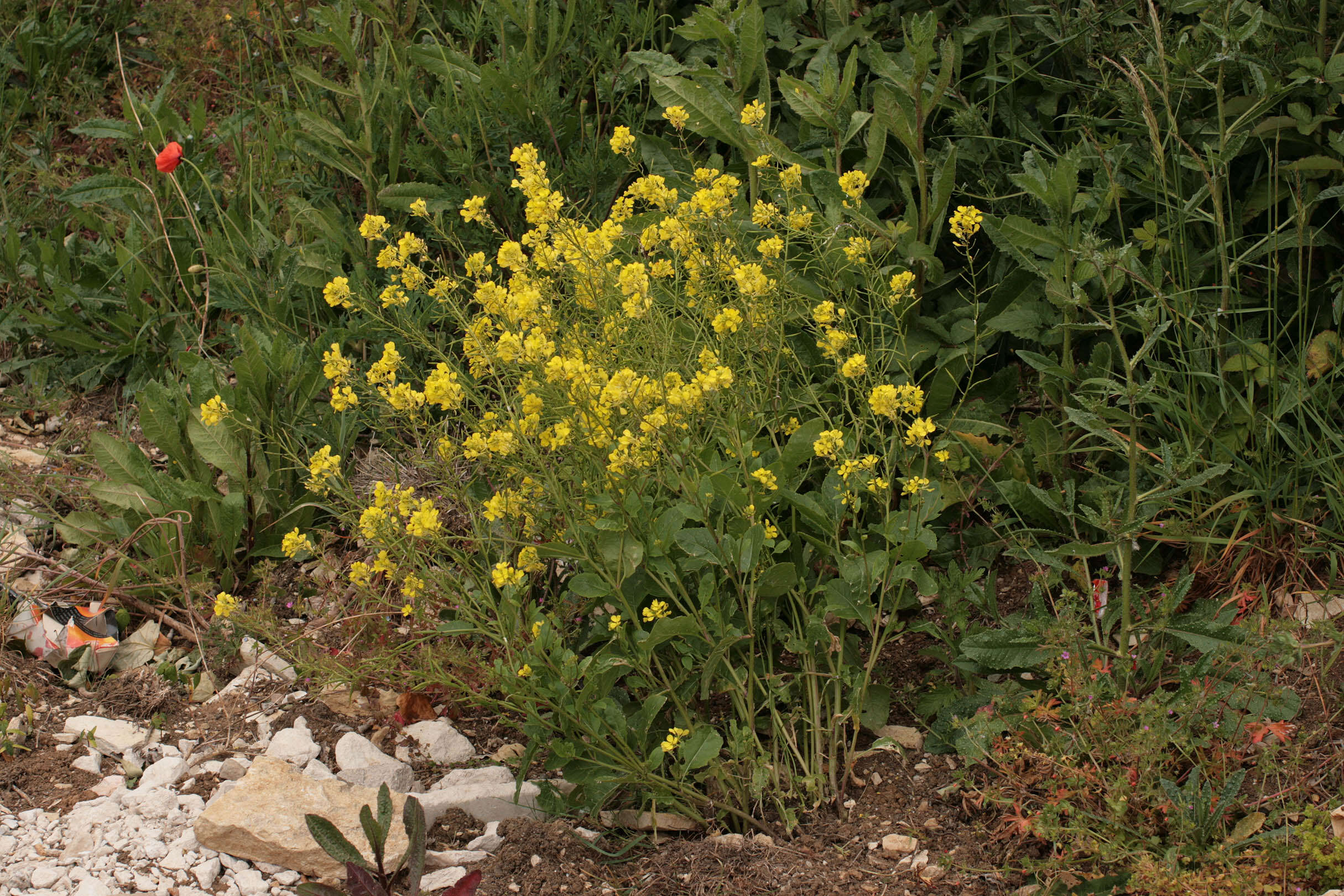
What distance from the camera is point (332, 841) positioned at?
1.85 m

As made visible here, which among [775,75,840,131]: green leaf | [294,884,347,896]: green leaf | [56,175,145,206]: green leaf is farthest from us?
[56,175,145,206]: green leaf

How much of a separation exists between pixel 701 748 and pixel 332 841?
25.4 inches

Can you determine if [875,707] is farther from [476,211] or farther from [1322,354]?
[476,211]

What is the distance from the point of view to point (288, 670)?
272 centimetres

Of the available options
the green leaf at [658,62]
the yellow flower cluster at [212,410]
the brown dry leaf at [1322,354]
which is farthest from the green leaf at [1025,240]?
the yellow flower cluster at [212,410]

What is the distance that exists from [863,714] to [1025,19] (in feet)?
5.91

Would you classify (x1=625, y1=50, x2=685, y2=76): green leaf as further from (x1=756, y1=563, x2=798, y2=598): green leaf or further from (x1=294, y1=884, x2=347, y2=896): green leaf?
(x1=294, y1=884, x2=347, y2=896): green leaf

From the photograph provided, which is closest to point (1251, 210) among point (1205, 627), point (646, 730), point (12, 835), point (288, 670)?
point (1205, 627)

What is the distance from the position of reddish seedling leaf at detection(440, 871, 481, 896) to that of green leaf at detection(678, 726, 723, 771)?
1.35ft

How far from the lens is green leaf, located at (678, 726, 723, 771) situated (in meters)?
2.05

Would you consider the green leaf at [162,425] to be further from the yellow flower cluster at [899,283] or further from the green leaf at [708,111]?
the yellow flower cluster at [899,283]

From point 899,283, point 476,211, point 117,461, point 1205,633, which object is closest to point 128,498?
point 117,461

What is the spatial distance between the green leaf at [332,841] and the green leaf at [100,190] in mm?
2814

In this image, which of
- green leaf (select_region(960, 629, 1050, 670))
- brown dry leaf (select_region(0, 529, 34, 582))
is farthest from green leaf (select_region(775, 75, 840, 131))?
brown dry leaf (select_region(0, 529, 34, 582))
